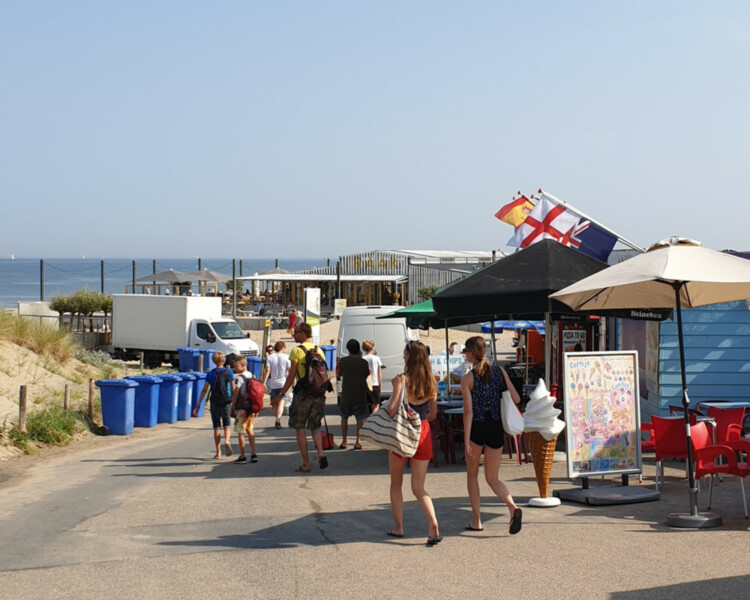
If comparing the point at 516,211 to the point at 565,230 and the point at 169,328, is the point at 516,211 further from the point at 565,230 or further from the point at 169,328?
the point at 169,328

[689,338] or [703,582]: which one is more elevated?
[689,338]

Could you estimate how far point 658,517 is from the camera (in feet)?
29.6

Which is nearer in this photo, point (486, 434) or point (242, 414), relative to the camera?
point (486, 434)

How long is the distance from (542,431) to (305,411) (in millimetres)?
3930

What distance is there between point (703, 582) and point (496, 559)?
62.3 inches

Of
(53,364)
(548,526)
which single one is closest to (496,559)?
(548,526)

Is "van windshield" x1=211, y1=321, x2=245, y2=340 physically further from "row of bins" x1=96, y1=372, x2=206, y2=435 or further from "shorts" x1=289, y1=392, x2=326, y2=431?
"shorts" x1=289, y1=392, x2=326, y2=431

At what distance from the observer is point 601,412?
1016 cm

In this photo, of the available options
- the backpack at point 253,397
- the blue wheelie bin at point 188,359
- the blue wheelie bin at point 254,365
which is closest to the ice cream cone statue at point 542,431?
the backpack at point 253,397

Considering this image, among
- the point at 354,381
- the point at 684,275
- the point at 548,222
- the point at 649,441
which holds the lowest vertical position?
the point at 649,441

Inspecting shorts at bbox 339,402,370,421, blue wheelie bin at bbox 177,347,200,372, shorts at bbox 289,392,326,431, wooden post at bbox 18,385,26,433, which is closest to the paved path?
shorts at bbox 289,392,326,431

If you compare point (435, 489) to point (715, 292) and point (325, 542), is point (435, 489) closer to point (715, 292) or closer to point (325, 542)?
point (325, 542)

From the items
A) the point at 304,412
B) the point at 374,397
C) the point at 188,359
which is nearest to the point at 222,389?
the point at 304,412

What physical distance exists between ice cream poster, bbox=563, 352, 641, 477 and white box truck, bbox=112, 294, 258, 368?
2215 cm
